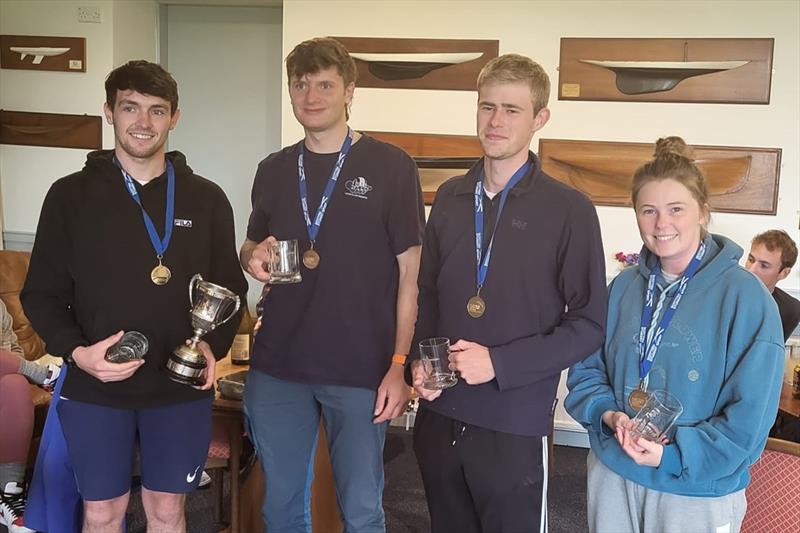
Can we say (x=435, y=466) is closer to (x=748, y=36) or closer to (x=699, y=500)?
(x=699, y=500)

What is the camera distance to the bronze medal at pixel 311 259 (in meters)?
2.12

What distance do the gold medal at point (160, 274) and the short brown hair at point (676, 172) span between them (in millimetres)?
1355

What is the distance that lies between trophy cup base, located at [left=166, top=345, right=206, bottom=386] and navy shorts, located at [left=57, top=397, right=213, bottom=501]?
15cm

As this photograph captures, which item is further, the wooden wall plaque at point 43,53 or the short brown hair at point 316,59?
the wooden wall plaque at point 43,53

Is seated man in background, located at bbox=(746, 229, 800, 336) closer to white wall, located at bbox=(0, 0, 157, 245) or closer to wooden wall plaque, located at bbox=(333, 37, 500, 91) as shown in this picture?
wooden wall plaque, located at bbox=(333, 37, 500, 91)

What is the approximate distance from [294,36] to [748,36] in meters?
2.76

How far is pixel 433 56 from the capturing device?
4387mm

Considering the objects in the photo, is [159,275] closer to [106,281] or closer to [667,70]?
[106,281]

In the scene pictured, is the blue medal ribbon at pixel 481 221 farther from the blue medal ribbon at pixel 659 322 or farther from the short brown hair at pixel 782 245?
the short brown hair at pixel 782 245

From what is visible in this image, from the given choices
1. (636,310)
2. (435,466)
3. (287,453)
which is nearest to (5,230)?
(287,453)

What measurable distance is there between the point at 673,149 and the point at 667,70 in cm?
270

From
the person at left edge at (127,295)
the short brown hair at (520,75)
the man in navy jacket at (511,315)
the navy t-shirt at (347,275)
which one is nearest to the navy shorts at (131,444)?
the person at left edge at (127,295)

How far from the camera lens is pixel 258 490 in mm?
2859

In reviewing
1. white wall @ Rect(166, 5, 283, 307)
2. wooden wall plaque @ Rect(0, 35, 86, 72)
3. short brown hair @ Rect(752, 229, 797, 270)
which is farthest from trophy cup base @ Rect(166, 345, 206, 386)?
wooden wall plaque @ Rect(0, 35, 86, 72)
